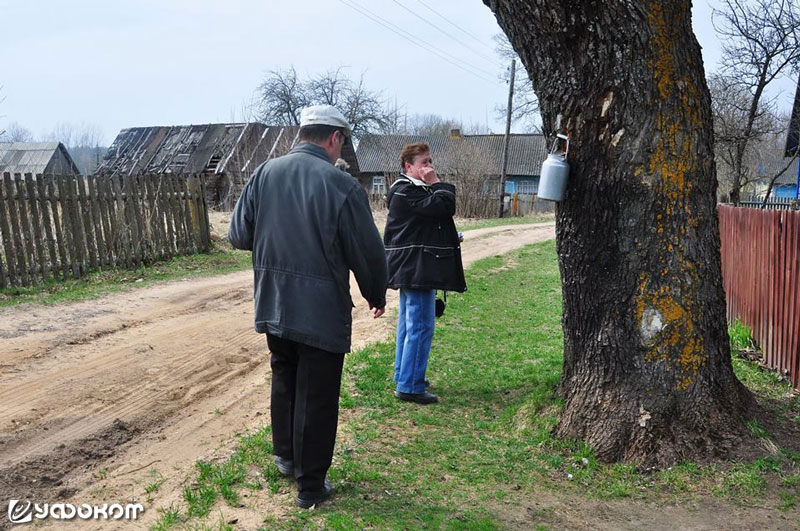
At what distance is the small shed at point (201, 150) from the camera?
31359 millimetres

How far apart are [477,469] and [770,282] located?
395cm

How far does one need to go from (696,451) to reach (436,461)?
1486 millimetres

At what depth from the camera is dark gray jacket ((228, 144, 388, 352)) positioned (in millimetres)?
3266

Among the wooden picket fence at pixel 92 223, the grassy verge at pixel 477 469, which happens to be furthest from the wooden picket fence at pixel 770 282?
the wooden picket fence at pixel 92 223

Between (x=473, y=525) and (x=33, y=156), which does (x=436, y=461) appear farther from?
(x=33, y=156)

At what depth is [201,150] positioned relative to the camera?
37.1 meters

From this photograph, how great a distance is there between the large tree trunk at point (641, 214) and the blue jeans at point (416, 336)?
4.42 ft

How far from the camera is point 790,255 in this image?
5.69 metres

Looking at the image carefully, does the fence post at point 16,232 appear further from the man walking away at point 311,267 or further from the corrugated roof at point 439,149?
the corrugated roof at point 439,149

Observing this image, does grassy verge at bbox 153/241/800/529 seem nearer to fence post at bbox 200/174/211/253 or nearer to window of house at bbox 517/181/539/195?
fence post at bbox 200/174/211/253

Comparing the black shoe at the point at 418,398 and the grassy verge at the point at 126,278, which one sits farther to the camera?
the grassy verge at the point at 126,278

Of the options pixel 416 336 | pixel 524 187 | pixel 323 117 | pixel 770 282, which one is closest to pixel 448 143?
pixel 524 187

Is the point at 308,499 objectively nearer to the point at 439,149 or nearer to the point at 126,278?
the point at 126,278

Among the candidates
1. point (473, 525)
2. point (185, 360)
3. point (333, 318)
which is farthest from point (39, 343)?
point (473, 525)
